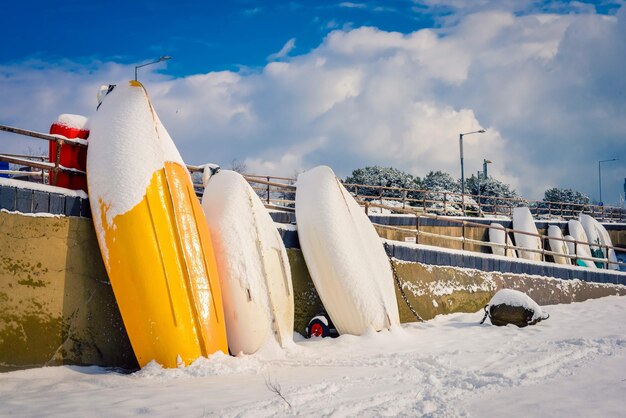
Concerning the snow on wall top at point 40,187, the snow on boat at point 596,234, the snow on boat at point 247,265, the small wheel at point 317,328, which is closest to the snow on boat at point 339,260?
the small wheel at point 317,328

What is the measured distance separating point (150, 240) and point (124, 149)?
42.3 inches

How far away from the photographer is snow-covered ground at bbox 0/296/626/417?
12.7ft

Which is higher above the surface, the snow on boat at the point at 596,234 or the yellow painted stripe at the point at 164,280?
the snow on boat at the point at 596,234

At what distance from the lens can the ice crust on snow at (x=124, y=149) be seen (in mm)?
5668

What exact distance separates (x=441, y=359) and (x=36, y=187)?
4.55 meters

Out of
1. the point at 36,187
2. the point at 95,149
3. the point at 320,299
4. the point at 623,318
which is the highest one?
the point at 95,149

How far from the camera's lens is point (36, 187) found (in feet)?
17.9

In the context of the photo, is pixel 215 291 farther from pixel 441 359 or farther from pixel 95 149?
pixel 441 359

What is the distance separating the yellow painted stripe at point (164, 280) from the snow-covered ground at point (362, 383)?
0.25 metres

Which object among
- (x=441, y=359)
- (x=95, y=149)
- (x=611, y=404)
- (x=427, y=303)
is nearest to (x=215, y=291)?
(x=95, y=149)

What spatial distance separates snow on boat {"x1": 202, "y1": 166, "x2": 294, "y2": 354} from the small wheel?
71cm

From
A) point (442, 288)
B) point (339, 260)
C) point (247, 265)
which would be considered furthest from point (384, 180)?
point (247, 265)

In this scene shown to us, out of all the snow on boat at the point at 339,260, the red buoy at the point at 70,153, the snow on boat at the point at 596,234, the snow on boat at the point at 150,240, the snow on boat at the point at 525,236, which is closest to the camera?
the snow on boat at the point at 150,240

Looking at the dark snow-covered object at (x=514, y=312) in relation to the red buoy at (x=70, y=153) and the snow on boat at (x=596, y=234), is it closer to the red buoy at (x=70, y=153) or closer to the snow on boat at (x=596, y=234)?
the red buoy at (x=70, y=153)
